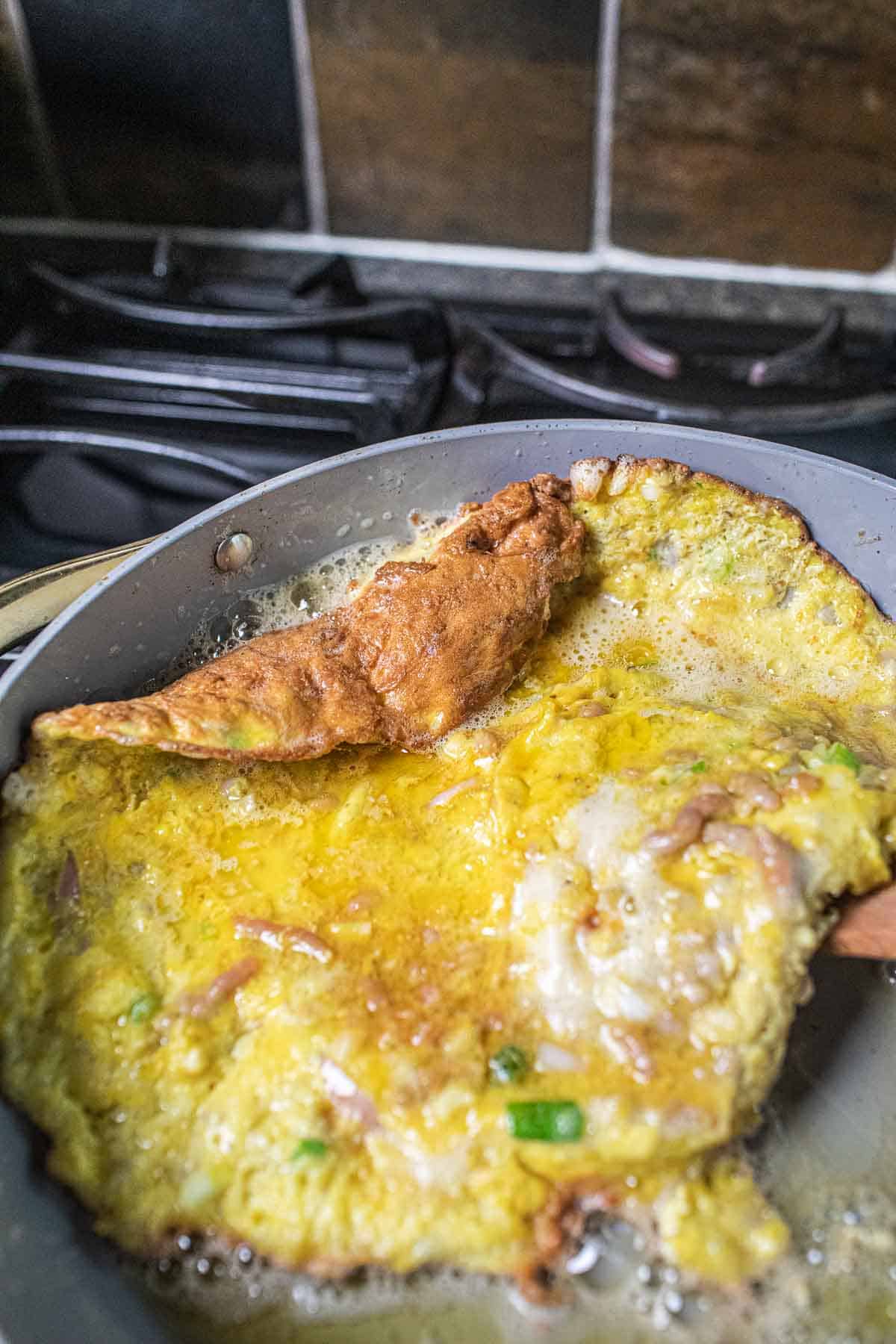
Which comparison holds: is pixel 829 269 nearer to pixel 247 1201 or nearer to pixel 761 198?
pixel 761 198

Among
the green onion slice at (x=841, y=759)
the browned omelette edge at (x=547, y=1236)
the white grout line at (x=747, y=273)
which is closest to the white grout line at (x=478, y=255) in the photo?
the white grout line at (x=747, y=273)

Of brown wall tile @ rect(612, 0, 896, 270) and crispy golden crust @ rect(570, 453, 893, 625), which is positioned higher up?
brown wall tile @ rect(612, 0, 896, 270)

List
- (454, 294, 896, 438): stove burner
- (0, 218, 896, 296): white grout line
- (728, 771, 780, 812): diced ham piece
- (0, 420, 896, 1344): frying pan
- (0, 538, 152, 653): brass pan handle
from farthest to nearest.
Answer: (0, 218, 896, 296): white grout line
(454, 294, 896, 438): stove burner
(0, 538, 152, 653): brass pan handle
(728, 771, 780, 812): diced ham piece
(0, 420, 896, 1344): frying pan

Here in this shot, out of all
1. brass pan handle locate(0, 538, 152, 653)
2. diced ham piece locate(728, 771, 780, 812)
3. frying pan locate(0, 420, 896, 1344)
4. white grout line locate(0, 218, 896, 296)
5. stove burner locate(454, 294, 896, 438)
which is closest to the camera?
frying pan locate(0, 420, 896, 1344)

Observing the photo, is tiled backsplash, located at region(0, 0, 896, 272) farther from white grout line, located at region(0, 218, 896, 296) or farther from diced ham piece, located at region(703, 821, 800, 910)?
diced ham piece, located at region(703, 821, 800, 910)

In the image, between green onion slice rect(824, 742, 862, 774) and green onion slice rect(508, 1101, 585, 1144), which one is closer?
green onion slice rect(508, 1101, 585, 1144)

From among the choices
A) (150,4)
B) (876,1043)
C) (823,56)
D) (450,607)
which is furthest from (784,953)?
(150,4)

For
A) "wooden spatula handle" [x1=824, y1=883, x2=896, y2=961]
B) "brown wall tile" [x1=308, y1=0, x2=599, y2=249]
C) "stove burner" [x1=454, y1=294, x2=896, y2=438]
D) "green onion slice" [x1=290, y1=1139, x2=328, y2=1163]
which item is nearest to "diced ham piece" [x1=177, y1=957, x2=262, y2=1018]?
"green onion slice" [x1=290, y1=1139, x2=328, y2=1163]
